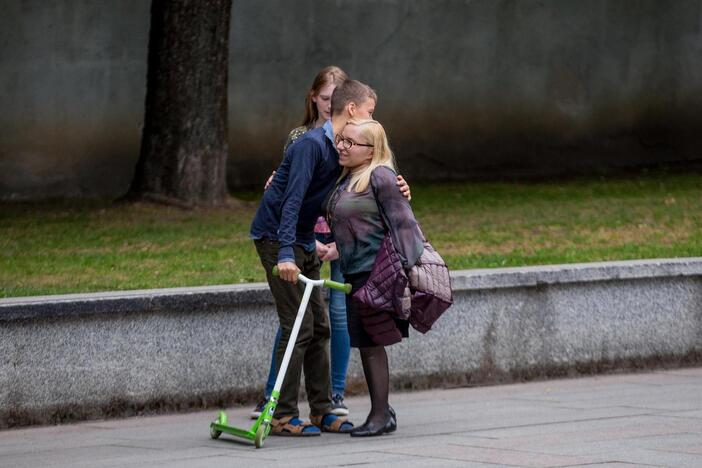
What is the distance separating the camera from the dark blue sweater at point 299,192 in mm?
6883

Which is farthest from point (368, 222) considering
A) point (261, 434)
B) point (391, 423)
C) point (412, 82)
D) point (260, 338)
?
point (412, 82)

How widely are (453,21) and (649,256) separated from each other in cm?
718

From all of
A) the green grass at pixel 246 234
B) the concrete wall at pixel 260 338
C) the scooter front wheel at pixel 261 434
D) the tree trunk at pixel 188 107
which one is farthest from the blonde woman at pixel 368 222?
the tree trunk at pixel 188 107

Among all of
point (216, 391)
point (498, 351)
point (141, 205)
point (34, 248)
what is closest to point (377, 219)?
point (216, 391)

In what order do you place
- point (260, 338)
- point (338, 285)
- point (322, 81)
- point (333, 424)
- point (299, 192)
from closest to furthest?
point (338, 285)
point (299, 192)
point (333, 424)
point (322, 81)
point (260, 338)

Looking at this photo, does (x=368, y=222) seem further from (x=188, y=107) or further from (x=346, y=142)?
(x=188, y=107)

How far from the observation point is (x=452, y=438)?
7078mm

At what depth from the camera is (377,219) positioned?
7.00 m

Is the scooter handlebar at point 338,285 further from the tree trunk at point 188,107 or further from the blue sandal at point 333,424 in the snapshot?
the tree trunk at point 188,107

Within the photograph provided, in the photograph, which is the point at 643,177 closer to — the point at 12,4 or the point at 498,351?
the point at 12,4

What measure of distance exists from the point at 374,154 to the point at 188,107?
6.85 m

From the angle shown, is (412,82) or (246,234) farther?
(412,82)

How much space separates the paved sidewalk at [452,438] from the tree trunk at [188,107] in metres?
5.50

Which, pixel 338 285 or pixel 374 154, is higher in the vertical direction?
pixel 374 154
